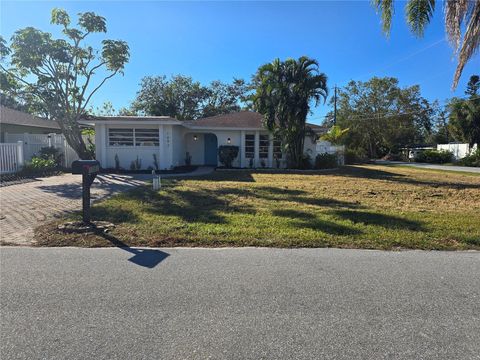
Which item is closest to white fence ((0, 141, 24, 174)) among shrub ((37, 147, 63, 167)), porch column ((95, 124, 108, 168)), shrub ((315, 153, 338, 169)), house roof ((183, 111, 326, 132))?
shrub ((37, 147, 63, 167))

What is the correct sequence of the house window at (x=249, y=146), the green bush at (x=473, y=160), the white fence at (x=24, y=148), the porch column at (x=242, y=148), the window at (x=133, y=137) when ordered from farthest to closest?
the green bush at (x=473, y=160) → the house window at (x=249, y=146) → the porch column at (x=242, y=148) → the window at (x=133, y=137) → the white fence at (x=24, y=148)

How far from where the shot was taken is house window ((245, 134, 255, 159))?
2100 centimetres

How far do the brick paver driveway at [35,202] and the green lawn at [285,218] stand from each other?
46cm

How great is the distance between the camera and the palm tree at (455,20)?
368 inches

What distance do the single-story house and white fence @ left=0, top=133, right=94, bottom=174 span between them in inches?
97.9

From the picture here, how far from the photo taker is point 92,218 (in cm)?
689

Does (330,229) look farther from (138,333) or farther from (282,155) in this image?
(282,155)

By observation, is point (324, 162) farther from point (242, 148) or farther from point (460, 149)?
point (460, 149)

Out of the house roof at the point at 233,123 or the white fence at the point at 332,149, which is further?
the white fence at the point at 332,149

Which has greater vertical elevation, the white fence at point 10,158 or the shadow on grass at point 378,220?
the white fence at point 10,158

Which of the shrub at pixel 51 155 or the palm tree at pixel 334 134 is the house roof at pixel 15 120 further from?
the palm tree at pixel 334 134

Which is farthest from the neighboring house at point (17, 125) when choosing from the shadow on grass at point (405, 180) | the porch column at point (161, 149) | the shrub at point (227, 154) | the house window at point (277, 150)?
the shadow on grass at point (405, 180)

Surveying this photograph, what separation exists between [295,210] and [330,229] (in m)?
1.91

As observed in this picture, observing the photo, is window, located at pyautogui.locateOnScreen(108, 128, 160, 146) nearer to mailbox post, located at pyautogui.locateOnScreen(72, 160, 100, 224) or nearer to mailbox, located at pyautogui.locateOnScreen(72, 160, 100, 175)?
mailbox post, located at pyautogui.locateOnScreen(72, 160, 100, 224)
